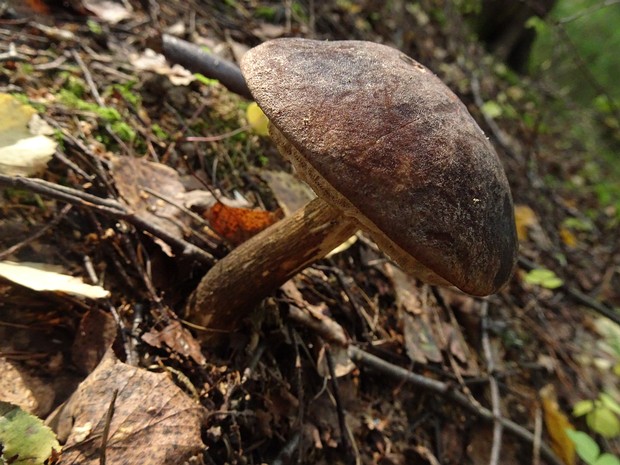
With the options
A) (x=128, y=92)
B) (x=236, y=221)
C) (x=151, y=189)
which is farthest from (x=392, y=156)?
(x=128, y=92)

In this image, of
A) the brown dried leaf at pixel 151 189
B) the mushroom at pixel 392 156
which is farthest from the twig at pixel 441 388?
the brown dried leaf at pixel 151 189

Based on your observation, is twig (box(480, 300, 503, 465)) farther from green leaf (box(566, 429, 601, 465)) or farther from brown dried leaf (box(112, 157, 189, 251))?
brown dried leaf (box(112, 157, 189, 251))

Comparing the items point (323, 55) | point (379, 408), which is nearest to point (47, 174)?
point (323, 55)

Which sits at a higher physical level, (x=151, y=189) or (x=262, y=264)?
(x=262, y=264)

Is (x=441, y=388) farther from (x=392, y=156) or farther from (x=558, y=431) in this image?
(x=392, y=156)

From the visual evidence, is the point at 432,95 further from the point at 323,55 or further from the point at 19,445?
the point at 19,445

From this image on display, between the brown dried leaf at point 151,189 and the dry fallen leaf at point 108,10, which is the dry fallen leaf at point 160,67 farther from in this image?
the brown dried leaf at point 151,189
